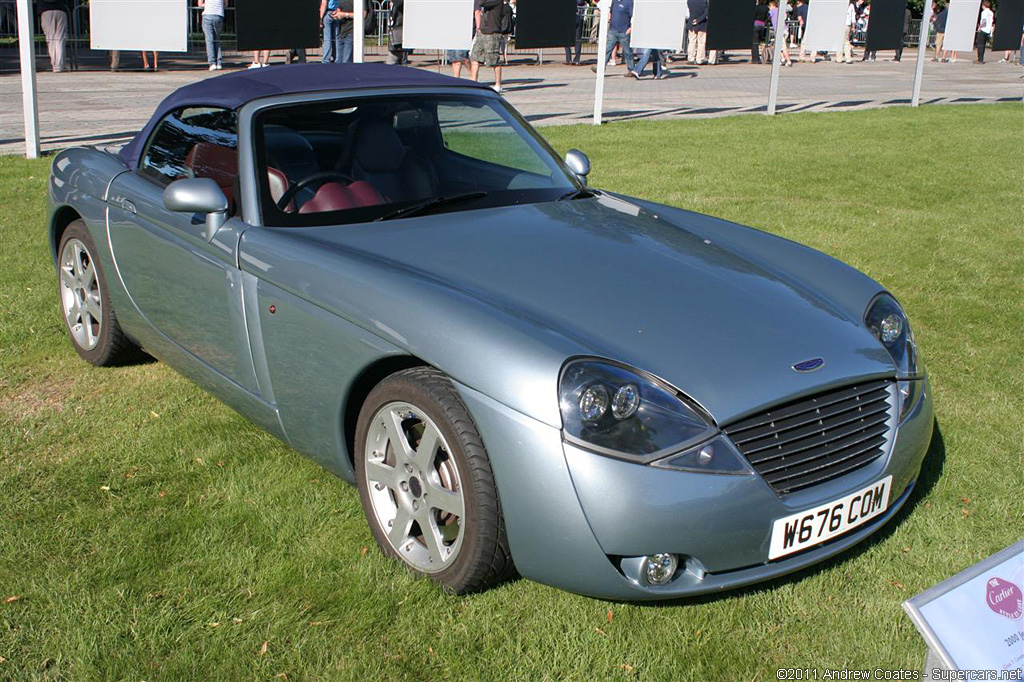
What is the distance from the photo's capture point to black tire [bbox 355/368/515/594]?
302 cm

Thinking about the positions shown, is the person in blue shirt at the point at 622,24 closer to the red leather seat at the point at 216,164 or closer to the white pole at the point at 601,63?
the white pole at the point at 601,63

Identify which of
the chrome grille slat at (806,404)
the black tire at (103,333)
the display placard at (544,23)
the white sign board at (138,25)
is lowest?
the black tire at (103,333)

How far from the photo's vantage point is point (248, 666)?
117 inches

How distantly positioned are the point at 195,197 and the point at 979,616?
2.94 meters

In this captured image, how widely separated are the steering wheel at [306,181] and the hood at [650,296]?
0.79 ft

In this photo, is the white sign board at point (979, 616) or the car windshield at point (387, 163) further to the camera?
the car windshield at point (387, 163)

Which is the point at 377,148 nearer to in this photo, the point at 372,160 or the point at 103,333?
the point at 372,160

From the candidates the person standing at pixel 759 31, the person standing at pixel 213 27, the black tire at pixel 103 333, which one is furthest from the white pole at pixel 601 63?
the person standing at pixel 759 31

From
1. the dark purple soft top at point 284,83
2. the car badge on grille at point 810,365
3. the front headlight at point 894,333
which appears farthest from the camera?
the dark purple soft top at point 284,83

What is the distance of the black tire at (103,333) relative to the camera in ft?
16.4

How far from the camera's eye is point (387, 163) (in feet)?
14.1

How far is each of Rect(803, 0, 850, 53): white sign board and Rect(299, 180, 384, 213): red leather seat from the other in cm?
1569

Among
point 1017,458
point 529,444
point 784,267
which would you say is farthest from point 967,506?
point 529,444

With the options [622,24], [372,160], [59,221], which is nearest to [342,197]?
[372,160]
